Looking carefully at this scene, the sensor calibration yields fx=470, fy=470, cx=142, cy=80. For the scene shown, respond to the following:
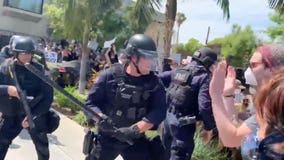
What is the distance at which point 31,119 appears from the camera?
4.04 meters

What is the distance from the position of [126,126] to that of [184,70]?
1250 millimetres

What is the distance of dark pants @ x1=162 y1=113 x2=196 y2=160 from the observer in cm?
456

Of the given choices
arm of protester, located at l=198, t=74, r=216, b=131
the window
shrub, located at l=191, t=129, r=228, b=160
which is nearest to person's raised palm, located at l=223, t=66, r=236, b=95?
arm of protester, located at l=198, t=74, r=216, b=131

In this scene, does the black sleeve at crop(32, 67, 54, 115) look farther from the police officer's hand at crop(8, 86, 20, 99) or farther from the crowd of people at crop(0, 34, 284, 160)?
the police officer's hand at crop(8, 86, 20, 99)

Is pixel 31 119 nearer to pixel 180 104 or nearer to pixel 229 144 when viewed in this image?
pixel 180 104

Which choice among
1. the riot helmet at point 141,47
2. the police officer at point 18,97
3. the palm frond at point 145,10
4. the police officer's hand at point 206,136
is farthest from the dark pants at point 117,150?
the palm frond at point 145,10

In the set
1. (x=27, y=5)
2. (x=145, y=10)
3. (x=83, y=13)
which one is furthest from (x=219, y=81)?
(x=27, y=5)

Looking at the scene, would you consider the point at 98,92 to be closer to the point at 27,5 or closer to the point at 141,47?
the point at 141,47

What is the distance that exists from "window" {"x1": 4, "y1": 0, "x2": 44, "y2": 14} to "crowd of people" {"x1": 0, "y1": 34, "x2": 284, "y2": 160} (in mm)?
29920

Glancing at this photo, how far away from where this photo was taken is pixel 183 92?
4.57 metres

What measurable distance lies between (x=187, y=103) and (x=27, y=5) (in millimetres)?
31126

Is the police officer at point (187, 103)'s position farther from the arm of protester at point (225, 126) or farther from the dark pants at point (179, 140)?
the arm of protester at point (225, 126)

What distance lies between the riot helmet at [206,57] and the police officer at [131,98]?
1039 mm

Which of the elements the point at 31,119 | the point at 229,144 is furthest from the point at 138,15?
the point at 229,144
